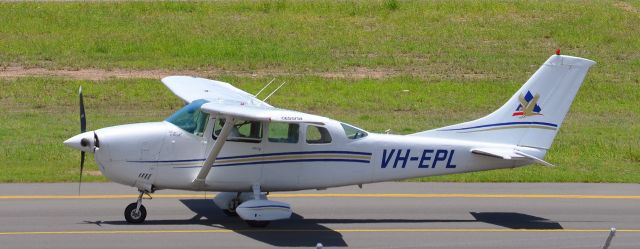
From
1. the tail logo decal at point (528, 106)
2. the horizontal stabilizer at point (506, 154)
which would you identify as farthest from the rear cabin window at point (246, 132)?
the tail logo decal at point (528, 106)

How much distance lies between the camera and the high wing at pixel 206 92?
18672mm

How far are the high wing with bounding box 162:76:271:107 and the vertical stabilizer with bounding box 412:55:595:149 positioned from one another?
Answer: 111 inches

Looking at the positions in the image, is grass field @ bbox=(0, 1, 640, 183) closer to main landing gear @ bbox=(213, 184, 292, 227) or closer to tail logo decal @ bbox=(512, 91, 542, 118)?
tail logo decal @ bbox=(512, 91, 542, 118)

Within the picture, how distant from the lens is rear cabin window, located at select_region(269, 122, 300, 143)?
1739 centimetres

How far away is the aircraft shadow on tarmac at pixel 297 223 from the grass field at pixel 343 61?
9.86 ft

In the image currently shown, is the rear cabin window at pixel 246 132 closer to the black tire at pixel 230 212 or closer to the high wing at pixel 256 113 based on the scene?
the high wing at pixel 256 113

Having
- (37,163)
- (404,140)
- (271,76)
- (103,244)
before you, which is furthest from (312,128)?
(271,76)

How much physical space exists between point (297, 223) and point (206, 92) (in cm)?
270

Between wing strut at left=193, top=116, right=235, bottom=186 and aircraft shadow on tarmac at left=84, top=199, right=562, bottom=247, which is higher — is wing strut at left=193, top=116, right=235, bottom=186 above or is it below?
above

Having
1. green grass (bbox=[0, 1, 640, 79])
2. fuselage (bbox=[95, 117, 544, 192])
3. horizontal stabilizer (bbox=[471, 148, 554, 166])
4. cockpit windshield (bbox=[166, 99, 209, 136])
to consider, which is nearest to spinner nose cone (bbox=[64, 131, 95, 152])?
fuselage (bbox=[95, 117, 544, 192])

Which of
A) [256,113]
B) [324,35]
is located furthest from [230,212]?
[324,35]

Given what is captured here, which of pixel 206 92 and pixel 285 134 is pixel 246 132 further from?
pixel 206 92

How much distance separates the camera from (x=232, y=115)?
16359 mm

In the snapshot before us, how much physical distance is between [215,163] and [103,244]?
2.04 m
